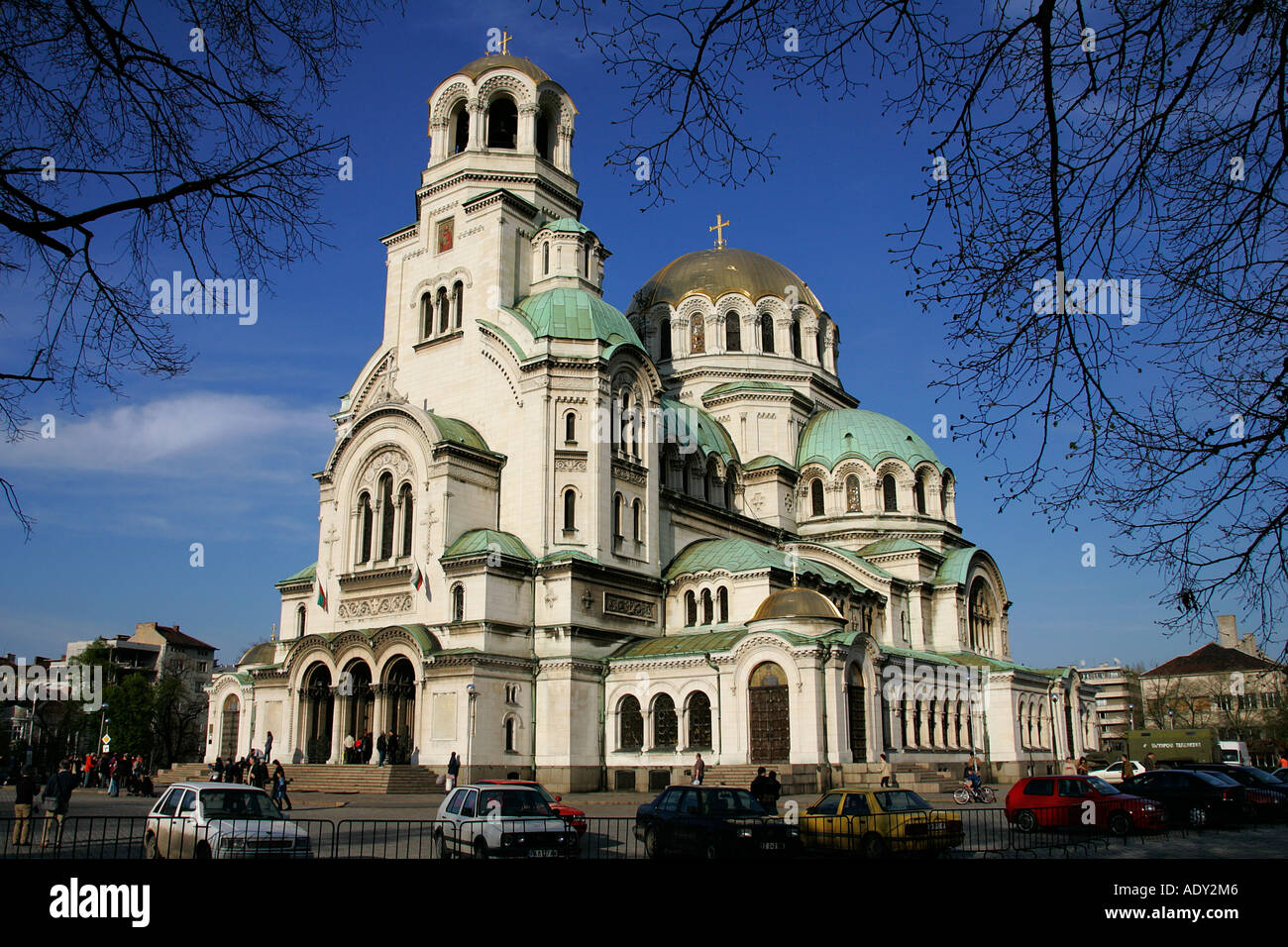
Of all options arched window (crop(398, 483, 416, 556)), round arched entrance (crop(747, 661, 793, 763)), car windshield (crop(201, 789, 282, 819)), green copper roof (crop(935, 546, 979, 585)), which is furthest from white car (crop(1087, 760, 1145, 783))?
car windshield (crop(201, 789, 282, 819))

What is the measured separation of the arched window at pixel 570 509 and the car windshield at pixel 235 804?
79.1 ft

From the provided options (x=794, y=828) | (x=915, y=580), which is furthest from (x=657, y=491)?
(x=794, y=828)

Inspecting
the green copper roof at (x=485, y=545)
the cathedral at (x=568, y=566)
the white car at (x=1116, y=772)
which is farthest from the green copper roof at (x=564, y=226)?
the white car at (x=1116, y=772)

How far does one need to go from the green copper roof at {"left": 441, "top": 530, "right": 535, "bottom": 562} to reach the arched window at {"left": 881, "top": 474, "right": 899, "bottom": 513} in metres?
23.4

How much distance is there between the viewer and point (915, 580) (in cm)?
5134

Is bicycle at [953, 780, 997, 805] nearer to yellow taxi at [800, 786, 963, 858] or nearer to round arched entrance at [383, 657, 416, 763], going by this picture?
yellow taxi at [800, 786, 963, 858]

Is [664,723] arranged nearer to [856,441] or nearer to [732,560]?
[732,560]

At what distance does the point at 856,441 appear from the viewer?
54812mm

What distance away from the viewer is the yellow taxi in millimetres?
17109

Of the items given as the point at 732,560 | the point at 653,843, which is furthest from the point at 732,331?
the point at 653,843

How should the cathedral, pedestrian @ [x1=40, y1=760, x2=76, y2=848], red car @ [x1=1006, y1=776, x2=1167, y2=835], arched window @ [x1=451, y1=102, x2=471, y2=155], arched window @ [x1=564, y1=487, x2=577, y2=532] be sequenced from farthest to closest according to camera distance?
arched window @ [x1=451, y1=102, x2=471, y2=155] → arched window @ [x1=564, y1=487, x2=577, y2=532] → the cathedral → red car @ [x1=1006, y1=776, x2=1167, y2=835] → pedestrian @ [x1=40, y1=760, x2=76, y2=848]
